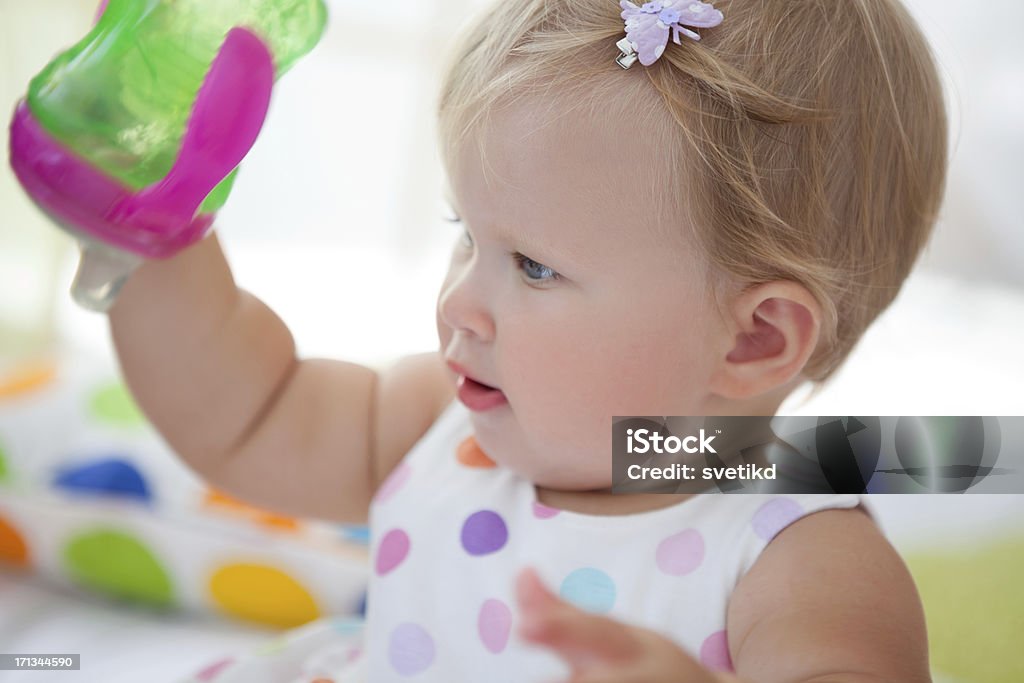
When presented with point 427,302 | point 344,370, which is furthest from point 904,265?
point 427,302

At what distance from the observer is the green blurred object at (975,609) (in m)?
0.85

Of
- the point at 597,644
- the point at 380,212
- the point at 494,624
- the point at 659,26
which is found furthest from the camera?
the point at 380,212

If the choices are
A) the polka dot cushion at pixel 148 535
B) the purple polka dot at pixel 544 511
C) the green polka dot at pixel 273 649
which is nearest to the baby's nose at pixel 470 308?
the purple polka dot at pixel 544 511

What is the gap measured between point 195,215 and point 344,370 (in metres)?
0.19

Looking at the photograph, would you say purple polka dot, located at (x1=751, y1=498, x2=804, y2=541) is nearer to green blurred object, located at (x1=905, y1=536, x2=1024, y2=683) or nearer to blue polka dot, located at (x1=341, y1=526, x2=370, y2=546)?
green blurred object, located at (x1=905, y1=536, x2=1024, y2=683)

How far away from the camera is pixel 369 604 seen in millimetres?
781

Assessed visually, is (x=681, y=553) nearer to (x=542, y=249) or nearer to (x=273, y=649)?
(x=542, y=249)

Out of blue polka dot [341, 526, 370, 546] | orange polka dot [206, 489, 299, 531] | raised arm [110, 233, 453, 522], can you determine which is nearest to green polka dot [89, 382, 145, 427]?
orange polka dot [206, 489, 299, 531]

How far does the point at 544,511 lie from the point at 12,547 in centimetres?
54

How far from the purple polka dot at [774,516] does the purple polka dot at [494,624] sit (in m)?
0.16

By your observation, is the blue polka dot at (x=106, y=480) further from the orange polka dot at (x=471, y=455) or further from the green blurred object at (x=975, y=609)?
the green blurred object at (x=975, y=609)

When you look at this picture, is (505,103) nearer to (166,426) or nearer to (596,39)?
(596,39)

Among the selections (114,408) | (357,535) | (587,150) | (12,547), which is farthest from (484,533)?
(114,408)

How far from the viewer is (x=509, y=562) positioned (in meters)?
0.74
